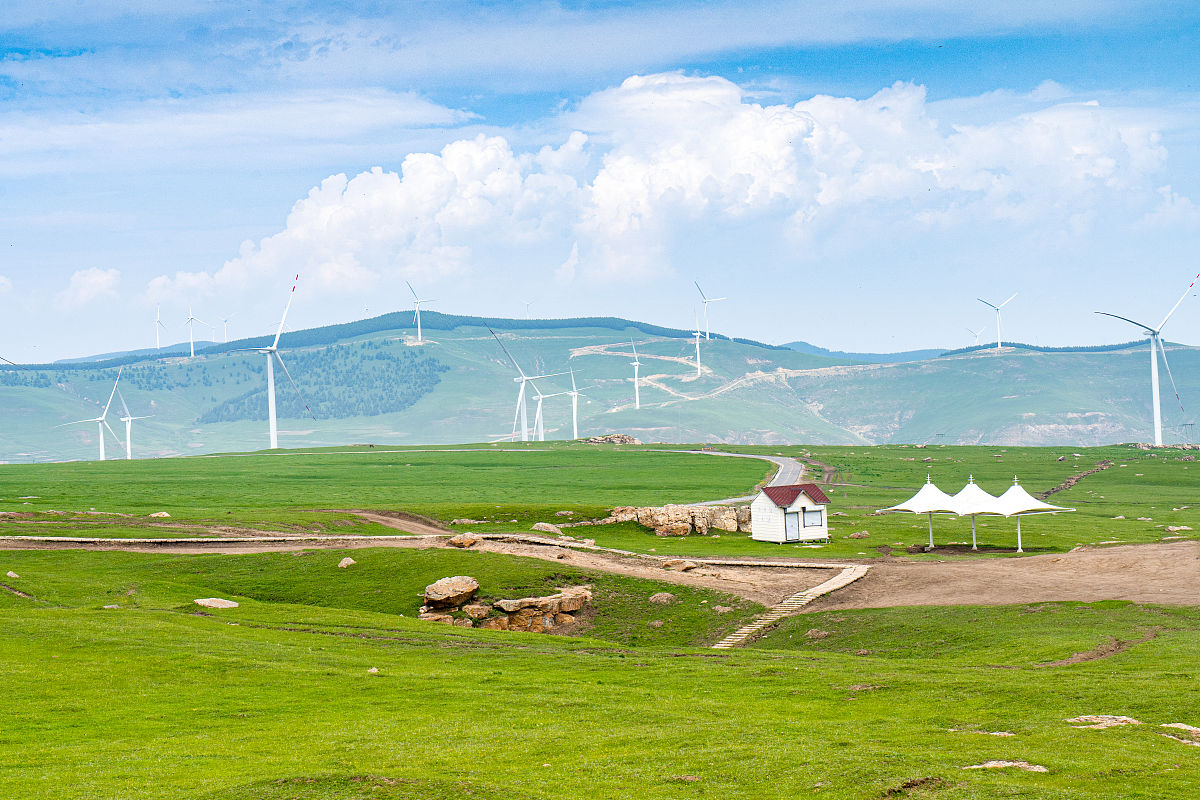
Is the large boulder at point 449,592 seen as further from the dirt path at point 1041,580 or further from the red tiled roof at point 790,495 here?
the red tiled roof at point 790,495

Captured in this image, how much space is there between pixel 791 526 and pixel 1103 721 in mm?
59719

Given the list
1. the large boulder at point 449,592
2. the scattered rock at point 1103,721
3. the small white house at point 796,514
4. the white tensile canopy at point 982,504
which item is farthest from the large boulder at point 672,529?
the scattered rock at point 1103,721

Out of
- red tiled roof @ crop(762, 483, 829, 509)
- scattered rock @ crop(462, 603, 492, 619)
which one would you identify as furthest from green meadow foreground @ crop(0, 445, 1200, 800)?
red tiled roof @ crop(762, 483, 829, 509)

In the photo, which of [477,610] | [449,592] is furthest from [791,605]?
[449,592]

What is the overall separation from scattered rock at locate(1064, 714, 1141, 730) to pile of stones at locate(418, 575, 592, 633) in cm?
3564

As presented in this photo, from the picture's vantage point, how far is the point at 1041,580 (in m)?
62.9

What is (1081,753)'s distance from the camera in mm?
25906

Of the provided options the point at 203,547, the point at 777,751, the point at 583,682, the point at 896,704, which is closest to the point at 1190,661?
the point at 896,704

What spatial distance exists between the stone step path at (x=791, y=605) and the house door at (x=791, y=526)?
1724 cm

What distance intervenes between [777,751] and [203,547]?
211 feet

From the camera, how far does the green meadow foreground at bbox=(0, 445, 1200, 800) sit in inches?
1006

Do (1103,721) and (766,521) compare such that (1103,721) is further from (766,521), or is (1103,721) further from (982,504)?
(766,521)

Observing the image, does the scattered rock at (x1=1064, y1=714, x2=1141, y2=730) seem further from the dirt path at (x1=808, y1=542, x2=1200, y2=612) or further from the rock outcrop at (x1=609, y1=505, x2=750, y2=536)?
the rock outcrop at (x1=609, y1=505, x2=750, y2=536)

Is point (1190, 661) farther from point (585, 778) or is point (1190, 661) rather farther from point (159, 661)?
point (159, 661)
